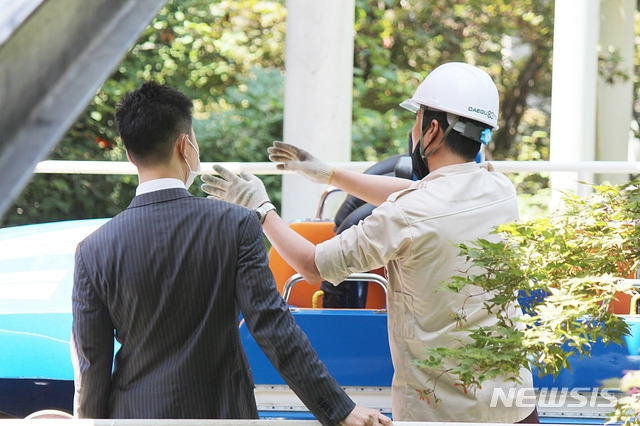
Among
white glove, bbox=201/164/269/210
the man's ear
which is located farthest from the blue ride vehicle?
the man's ear

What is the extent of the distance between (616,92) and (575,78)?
3276mm

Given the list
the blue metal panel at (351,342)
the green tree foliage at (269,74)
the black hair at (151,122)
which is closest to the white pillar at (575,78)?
the green tree foliage at (269,74)

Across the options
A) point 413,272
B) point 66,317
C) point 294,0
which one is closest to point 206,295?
point 413,272

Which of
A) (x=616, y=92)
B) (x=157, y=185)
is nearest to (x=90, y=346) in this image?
Result: (x=157, y=185)

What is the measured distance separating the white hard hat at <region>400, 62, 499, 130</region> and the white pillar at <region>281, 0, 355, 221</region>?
3607 mm

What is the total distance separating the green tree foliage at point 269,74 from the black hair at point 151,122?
281 inches

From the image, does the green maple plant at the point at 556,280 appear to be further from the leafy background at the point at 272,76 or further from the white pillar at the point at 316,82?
the leafy background at the point at 272,76

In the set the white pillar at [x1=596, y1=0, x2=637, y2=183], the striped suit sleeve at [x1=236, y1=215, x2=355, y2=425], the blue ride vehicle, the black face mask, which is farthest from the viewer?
the white pillar at [x1=596, y1=0, x2=637, y2=183]

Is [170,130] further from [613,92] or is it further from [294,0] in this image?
[613,92]

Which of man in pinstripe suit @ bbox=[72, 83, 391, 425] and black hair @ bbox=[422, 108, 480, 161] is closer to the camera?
man in pinstripe suit @ bbox=[72, 83, 391, 425]

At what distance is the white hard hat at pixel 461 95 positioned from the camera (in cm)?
261

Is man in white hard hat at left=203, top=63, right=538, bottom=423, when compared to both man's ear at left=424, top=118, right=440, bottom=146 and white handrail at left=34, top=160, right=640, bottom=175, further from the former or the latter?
white handrail at left=34, top=160, right=640, bottom=175

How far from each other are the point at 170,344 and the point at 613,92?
30.1 feet

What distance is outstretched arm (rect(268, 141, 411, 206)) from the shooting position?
321cm
